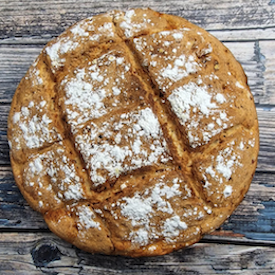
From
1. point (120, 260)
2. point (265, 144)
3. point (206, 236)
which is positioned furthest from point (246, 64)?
point (120, 260)

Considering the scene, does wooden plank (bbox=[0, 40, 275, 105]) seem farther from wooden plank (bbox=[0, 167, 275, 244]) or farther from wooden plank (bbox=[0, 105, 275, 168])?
wooden plank (bbox=[0, 167, 275, 244])

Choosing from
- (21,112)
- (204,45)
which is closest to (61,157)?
(21,112)

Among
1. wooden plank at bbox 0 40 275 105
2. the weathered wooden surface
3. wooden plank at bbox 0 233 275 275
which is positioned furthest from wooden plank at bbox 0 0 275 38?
wooden plank at bbox 0 233 275 275

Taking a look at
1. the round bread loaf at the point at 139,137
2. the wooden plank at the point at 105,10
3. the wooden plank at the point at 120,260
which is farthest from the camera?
the wooden plank at the point at 105,10

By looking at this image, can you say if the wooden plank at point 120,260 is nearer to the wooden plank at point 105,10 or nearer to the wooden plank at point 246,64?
the wooden plank at point 246,64

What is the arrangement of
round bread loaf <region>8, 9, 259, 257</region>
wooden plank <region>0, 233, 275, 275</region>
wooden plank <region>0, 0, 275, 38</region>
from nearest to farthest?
round bread loaf <region>8, 9, 259, 257</region>
wooden plank <region>0, 233, 275, 275</region>
wooden plank <region>0, 0, 275, 38</region>

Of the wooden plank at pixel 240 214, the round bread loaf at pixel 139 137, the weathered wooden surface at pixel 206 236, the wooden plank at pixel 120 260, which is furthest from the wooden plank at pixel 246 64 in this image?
the wooden plank at pixel 120 260

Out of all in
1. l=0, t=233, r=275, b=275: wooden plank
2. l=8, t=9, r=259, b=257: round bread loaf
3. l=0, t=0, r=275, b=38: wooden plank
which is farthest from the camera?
l=0, t=0, r=275, b=38: wooden plank

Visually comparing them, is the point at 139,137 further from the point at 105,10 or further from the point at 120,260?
the point at 105,10

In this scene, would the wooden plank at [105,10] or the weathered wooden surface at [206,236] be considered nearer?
the weathered wooden surface at [206,236]
